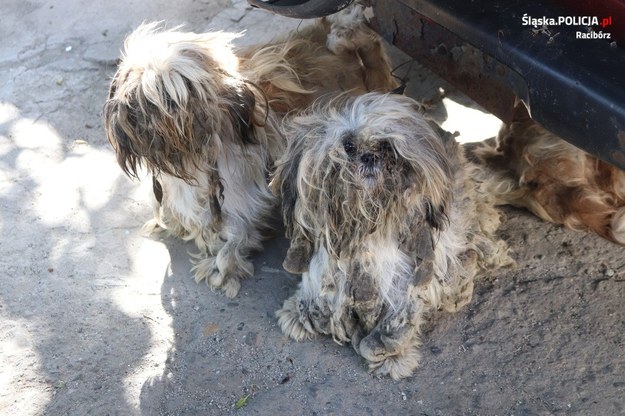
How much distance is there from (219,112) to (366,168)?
3.65 ft

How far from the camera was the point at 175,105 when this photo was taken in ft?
12.2

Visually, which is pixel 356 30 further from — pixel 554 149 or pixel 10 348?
pixel 10 348

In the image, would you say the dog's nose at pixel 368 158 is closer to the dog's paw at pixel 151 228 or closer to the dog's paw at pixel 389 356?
the dog's paw at pixel 389 356

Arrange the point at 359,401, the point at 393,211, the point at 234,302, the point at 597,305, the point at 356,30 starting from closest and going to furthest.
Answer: the point at 393,211
the point at 359,401
the point at 597,305
the point at 234,302
the point at 356,30

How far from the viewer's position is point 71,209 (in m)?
4.80

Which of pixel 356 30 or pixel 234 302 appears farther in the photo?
pixel 356 30

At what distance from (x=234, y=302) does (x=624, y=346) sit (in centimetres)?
201

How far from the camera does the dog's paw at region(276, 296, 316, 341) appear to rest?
384cm

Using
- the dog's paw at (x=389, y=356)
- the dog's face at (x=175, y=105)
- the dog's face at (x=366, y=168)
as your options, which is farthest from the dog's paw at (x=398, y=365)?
the dog's face at (x=175, y=105)

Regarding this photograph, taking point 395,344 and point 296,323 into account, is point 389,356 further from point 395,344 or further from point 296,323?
point 296,323

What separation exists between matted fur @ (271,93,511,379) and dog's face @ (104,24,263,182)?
20.0 inches

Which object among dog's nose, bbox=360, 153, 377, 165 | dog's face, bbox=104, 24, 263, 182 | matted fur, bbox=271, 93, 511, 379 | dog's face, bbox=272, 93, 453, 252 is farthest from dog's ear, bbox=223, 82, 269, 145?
dog's nose, bbox=360, 153, 377, 165

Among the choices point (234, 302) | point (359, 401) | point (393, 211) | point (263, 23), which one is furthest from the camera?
point (263, 23)

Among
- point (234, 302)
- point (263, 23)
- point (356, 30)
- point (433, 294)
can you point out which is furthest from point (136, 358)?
point (263, 23)
